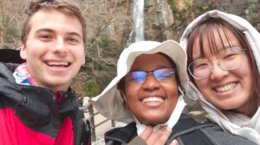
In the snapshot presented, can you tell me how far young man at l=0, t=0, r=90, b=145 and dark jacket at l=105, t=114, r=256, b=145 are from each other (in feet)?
1.40

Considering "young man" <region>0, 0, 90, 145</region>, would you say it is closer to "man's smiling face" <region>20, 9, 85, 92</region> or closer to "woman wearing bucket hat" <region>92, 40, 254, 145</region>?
"man's smiling face" <region>20, 9, 85, 92</region>

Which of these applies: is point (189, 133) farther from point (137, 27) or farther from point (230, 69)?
point (137, 27)

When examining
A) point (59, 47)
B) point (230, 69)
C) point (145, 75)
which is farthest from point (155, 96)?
point (59, 47)

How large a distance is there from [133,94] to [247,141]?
831mm

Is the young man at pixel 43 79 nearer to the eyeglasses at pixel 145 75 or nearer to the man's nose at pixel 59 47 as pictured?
the man's nose at pixel 59 47

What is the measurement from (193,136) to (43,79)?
4.06ft

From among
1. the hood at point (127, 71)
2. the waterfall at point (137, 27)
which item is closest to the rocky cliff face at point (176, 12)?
the waterfall at point (137, 27)

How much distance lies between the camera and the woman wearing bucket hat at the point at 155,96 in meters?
1.22

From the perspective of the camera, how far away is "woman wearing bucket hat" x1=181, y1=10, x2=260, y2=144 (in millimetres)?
1176

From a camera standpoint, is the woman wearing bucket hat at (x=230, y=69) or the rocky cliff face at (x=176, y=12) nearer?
the woman wearing bucket hat at (x=230, y=69)

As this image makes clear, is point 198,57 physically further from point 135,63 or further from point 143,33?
point 143,33

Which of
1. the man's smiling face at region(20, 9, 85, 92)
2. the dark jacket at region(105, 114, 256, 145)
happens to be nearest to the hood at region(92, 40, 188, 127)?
the dark jacket at region(105, 114, 256, 145)

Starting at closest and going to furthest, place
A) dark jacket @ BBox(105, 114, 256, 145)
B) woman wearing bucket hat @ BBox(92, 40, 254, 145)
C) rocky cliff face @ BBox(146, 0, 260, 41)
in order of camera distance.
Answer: dark jacket @ BBox(105, 114, 256, 145) < woman wearing bucket hat @ BBox(92, 40, 254, 145) < rocky cliff face @ BBox(146, 0, 260, 41)

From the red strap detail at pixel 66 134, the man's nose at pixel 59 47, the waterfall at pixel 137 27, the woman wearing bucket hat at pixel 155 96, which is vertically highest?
the waterfall at pixel 137 27
